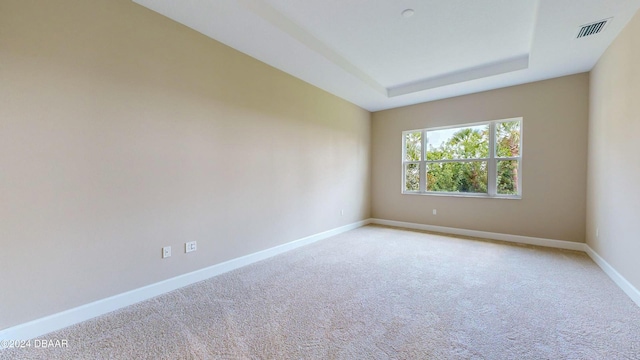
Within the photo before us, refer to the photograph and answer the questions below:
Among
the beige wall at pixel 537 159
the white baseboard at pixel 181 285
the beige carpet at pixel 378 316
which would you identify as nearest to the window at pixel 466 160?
the beige wall at pixel 537 159

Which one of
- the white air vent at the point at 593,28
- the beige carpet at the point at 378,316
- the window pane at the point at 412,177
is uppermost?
the white air vent at the point at 593,28

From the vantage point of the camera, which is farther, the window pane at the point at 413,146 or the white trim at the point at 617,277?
the window pane at the point at 413,146

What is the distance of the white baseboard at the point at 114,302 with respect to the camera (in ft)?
5.68

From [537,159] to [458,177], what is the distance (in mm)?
1189

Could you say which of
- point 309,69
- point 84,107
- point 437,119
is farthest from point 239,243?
point 437,119

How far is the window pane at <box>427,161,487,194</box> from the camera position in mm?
4648

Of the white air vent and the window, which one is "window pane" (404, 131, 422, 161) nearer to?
the window

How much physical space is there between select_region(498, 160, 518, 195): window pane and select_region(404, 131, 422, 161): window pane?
1.44 metres

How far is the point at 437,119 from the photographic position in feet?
16.3

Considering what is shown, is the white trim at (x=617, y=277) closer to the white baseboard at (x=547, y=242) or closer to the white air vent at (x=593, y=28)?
the white baseboard at (x=547, y=242)

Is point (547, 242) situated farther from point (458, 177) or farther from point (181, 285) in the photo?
point (181, 285)

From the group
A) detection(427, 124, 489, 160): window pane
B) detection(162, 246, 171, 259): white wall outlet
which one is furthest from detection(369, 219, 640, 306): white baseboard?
detection(162, 246, 171, 259): white wall outlet

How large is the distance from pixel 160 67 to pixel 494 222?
17.4 feet

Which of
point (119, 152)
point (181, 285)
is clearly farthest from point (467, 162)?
point (119, 152)
